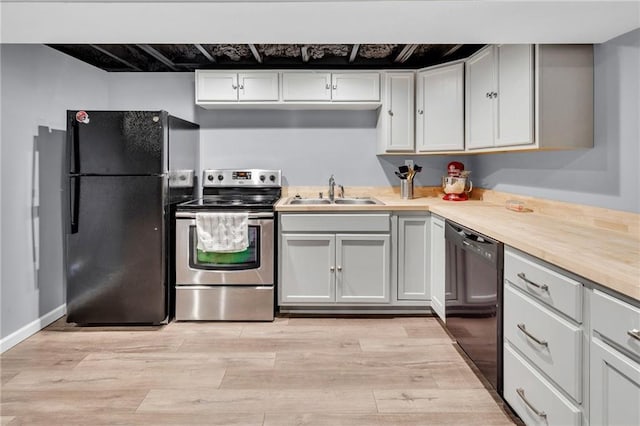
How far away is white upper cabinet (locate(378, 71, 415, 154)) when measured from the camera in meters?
3.87

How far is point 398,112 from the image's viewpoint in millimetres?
3895

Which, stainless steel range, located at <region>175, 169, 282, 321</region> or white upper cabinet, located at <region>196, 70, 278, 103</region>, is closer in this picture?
stainless steel range, located at <region>175, 169, 282, 321</region>

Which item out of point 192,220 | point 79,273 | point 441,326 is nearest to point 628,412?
point 441,326

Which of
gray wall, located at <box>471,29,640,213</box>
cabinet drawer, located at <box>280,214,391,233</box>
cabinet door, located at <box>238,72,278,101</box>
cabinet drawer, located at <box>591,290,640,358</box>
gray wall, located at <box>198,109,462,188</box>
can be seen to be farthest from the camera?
gray wall, located at <box>198,109,462,188</box>

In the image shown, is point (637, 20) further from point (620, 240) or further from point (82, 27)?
point (82, 27)

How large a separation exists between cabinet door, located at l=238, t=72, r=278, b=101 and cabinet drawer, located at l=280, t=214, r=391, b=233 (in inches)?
44.5

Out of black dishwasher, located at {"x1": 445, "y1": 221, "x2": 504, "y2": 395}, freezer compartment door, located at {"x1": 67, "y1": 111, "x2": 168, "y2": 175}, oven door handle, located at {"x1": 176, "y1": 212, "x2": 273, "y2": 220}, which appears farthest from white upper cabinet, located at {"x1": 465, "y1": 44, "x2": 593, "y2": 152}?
freezer compartment door, located at {"x1": 67, "y1": 111, "x2": 168, "y2": 175}

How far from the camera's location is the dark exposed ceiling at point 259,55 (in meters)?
3.66

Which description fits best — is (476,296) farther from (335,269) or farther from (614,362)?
(335,269)

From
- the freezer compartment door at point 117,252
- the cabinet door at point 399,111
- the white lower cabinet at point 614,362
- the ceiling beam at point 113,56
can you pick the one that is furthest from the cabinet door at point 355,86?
the white lower cabinet at point 614,362

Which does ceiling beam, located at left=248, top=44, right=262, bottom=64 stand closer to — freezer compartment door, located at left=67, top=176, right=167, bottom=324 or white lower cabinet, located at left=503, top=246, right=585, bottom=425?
freezer compartment door, located at left=67, top=176, right=167, bottom=324

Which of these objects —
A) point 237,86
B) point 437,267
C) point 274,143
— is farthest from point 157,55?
point 437,267

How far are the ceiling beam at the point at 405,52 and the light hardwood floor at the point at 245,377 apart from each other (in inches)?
86.9

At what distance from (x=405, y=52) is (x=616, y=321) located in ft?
9.59
